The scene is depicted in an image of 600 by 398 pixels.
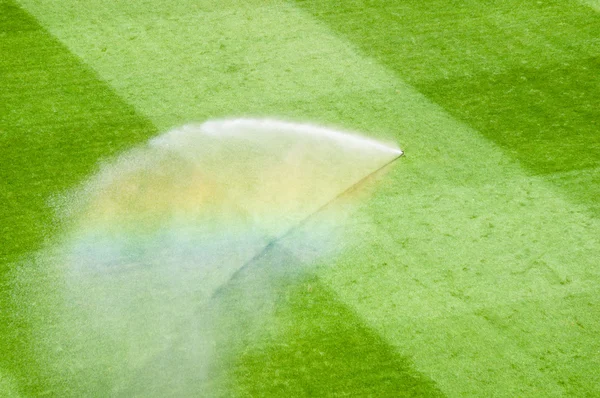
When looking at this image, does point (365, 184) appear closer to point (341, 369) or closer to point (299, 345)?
point (299, 345)

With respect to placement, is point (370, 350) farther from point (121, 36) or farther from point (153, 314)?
point (121, 36)

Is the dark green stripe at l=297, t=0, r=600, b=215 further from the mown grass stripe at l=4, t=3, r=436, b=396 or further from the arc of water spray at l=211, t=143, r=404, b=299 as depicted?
the mown grass stripe at l=4, t=3, r=436, b=396

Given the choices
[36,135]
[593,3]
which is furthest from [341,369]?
[593,3]

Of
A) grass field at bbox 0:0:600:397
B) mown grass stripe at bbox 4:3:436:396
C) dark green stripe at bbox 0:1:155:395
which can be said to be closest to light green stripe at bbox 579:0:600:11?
grass field at bbox 0:0:600:397

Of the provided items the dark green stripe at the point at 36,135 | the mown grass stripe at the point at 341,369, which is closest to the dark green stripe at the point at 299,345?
the mown grass stripe at the point at 341,369

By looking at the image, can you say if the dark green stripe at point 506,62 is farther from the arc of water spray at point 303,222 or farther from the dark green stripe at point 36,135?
the dark green stripe at point 36,135

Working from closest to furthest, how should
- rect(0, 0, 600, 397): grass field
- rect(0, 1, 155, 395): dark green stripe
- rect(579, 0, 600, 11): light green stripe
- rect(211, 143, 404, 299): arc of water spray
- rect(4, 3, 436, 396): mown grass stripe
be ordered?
rect(4, 3, 436, 396): mown grass stripe, rect(0, 0, 600, 397): grass field, rect(0, 1, 155, 395): dark green stripe, rect(211, 143, 404, 299): arc of water spray, rect(579, 0, 600, 11): light green stripe

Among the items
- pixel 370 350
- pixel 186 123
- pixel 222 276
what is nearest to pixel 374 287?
pixel 370 350

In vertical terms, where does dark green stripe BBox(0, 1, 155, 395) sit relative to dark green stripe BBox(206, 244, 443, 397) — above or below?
below

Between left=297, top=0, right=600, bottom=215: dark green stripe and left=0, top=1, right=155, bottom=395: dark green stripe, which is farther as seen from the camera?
left=297, top=0, right=600, bottom=215: dark green stripe
